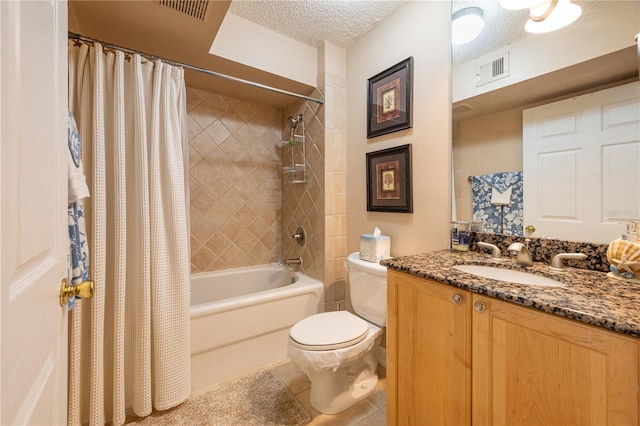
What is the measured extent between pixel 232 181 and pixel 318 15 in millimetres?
1450

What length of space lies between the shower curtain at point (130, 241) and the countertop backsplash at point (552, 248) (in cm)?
160

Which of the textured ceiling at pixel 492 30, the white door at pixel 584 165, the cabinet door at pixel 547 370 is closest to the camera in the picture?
the cabinet door at pixel 547 370

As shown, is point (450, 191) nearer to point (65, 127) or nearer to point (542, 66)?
point (542, 66)

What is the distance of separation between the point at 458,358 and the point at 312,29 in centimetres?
213

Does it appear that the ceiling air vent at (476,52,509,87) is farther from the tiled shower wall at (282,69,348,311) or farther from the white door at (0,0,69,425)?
the white door at (0,0,69,425)

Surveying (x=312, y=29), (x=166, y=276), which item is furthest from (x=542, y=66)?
(x=166, y=276)

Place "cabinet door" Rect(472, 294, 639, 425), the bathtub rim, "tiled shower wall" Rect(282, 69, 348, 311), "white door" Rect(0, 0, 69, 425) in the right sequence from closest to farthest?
"white door" Rect(0, 0, 69, 425) < "cabinet door" Rect(472, 294, 639, 425) < the bathtub rim < "tiled shower wall" Rect(282, 69, 348, 311)

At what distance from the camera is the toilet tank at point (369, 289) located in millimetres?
1555

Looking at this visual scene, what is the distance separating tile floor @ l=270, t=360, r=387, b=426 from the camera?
1.43 m

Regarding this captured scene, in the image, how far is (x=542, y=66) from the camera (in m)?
1.20

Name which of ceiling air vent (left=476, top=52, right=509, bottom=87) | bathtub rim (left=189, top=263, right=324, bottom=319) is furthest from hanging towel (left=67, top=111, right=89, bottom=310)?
ceiling air vent (left=476, top=52, right=509, bottom=87)

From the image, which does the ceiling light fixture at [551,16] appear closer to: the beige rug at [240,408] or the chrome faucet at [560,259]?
the chrome faucet at [560,259]

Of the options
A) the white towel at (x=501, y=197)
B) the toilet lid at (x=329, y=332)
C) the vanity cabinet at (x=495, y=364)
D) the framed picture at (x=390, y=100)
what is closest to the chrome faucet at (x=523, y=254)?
the white towel at (x=501, y=197)

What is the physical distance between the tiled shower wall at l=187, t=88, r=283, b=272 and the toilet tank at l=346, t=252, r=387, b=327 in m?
1.17
